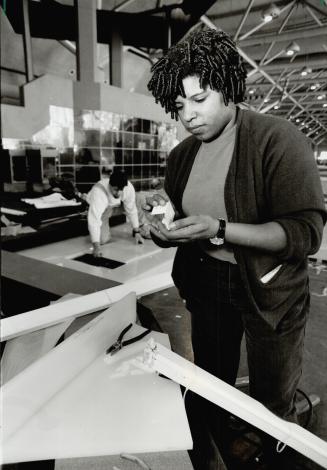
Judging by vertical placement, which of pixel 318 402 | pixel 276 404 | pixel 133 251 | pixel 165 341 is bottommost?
pixel 318 402

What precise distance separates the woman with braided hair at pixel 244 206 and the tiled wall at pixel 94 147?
19.7 feet

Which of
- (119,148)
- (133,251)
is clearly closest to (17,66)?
(119,148)

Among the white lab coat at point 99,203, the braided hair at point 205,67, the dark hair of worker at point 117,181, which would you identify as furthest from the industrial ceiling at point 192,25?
the braided hair at point 205,67

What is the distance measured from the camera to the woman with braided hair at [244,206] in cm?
79

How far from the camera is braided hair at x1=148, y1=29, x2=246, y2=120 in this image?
2.79 feet

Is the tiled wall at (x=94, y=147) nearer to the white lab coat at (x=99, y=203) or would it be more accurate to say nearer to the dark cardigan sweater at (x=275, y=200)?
the white lab coat at (x=99, y=203)

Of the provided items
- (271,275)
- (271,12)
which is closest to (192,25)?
(271,12)

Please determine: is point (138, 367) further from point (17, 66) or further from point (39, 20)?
point (17, 66)

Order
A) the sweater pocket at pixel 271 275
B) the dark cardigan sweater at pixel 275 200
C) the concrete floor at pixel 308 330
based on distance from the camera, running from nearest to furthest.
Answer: the dark cardigan sweater at pixel 275 200 → the sweater pocket at pixel 271 275 → the concrete floor at pixel 308 330

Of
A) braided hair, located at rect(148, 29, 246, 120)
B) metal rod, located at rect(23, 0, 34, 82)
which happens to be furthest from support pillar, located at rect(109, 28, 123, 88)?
braided hair, located at rect(148, 29, 246, 120)

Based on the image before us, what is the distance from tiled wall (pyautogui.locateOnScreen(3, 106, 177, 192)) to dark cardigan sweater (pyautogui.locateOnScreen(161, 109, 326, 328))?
616cm

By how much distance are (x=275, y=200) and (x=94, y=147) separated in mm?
8718

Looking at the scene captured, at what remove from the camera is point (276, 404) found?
970mm

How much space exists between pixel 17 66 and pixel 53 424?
8.30 meters
